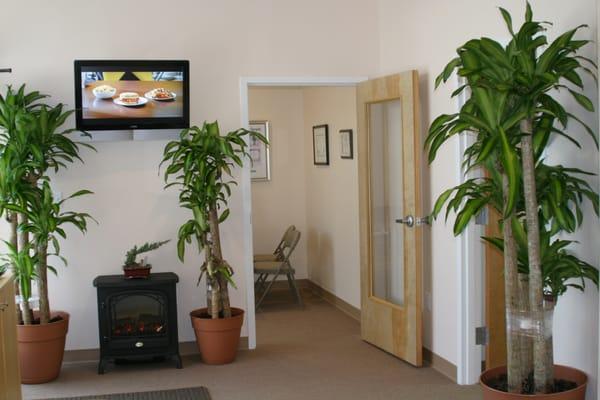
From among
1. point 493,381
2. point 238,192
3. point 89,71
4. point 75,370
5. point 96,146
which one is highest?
point 89,71

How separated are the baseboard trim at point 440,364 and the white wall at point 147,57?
147 cm

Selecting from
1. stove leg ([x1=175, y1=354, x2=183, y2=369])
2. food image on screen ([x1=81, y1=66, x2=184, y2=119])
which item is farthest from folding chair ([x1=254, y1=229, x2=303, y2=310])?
food image on screen ([x1=81, y1=66, x2=184, y2=119])

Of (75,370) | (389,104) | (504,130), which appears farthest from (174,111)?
(504,130)

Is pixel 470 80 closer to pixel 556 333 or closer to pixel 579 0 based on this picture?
pixel 579 0

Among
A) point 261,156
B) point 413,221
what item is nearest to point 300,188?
point 261,156

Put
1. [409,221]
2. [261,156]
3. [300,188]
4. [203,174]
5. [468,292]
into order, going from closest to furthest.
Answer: [468,292], [409,221], [203,174], [261,156], [300,188]

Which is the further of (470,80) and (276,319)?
(276,319)

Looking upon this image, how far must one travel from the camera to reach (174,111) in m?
5.83

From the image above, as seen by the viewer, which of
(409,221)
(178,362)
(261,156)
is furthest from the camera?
(261,156)

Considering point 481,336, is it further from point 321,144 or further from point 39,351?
point 321,144

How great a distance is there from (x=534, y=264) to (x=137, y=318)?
3161 millimetres

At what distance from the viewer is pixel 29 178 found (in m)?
5.46

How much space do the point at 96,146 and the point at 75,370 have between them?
5.27ft

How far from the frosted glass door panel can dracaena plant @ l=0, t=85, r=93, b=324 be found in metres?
2.15
